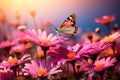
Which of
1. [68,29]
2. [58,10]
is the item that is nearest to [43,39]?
[68,29]

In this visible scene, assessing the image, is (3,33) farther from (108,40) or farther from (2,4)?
(108,40)

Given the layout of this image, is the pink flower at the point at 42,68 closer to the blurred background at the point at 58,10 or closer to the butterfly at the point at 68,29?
the butterfly at the point at 68,29

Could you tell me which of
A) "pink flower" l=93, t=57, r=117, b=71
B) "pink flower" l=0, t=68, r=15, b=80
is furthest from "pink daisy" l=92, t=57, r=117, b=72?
"pink flower" l=0, t=68, r=15, b=80

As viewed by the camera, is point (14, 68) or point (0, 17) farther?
point (0, 17)

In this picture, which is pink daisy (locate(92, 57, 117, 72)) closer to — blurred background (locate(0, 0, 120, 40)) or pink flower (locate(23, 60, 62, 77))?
pink flower (locate(23, 60, 62, 77))

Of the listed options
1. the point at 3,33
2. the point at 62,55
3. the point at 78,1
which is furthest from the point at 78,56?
the point at 78,1

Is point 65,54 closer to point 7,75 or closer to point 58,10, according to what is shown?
point 7,75
